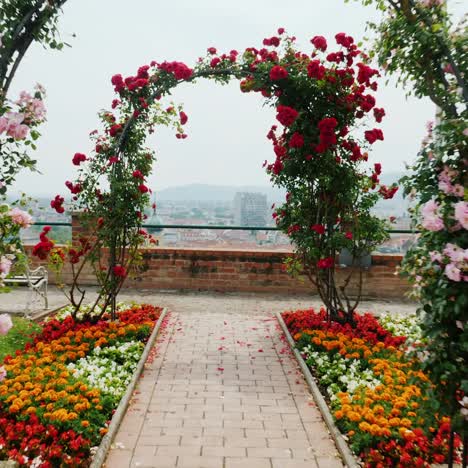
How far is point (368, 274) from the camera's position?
378 inches

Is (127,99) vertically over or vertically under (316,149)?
over

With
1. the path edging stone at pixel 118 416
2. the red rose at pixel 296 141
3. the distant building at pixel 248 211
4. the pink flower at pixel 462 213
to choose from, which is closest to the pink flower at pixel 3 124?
the path edging stone at pixel 118 416

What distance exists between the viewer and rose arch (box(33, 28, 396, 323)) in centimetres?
620

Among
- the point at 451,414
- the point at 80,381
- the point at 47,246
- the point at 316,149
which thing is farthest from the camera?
the point at 316,149

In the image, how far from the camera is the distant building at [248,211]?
1019 centimetres

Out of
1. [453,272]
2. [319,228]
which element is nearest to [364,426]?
[453,272]

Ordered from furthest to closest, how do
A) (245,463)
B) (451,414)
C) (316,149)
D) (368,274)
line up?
(368,274)
(316,149)
(245,463)
(451,414)

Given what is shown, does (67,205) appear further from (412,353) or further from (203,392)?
(412,353)

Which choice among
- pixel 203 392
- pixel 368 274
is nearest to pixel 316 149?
pixel 203 392

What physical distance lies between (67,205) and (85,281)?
152 inches

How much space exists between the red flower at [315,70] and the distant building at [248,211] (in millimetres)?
4227

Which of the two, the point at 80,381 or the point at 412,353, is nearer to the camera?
the point at 412,353

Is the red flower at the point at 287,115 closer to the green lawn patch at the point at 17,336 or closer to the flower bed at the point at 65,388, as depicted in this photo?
the flower bed at the point at 65,388

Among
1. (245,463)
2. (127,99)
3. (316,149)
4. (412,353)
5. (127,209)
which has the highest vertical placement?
(127,99)
